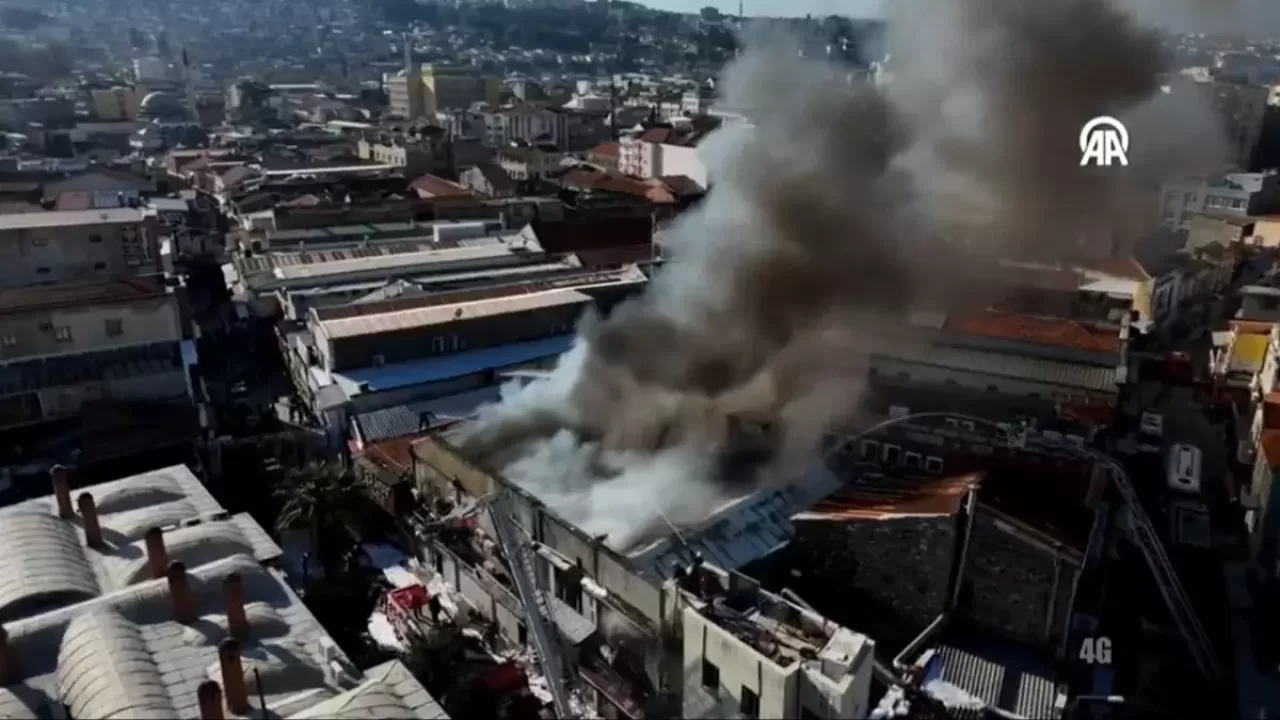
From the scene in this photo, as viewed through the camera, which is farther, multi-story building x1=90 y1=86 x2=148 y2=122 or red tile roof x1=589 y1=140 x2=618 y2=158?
multi-story building x1=90 y1=86 x2=148 y2=122

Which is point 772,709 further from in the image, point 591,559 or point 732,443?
point 732,443

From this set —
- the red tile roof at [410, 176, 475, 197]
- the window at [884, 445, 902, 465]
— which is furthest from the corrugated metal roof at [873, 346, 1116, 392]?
the red tile roof at [410, 176, 475, 197]

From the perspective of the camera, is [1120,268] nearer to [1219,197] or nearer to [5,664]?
[1219,197]

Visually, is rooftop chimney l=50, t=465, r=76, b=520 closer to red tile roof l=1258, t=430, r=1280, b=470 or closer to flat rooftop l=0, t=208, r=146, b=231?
flat rooftop l=0, t=208, r=146, b=231

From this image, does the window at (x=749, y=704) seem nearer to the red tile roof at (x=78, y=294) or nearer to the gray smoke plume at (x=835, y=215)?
the gray smoke plume at (x=835, y=215)

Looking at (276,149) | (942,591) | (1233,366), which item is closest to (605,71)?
(276,149)

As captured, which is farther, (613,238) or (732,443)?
(613,238)
